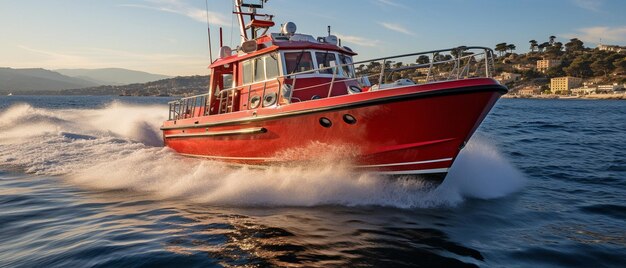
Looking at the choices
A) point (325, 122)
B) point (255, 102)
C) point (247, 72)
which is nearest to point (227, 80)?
point (247, 72)

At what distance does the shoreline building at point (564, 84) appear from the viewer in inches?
4525

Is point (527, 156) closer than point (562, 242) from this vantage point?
No

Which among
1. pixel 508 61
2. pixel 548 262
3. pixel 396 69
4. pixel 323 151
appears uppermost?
pixel 508 61

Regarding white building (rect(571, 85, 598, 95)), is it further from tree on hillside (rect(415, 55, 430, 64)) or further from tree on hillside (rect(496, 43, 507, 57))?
tree on hillside (rect(415, 55, 430, 64))

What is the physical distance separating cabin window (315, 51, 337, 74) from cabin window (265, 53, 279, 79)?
0.97 m

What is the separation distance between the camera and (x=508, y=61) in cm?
15625

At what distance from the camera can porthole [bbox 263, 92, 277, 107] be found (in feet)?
27.4

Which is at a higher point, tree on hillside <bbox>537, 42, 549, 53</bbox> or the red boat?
tree on hillside <bbox>537, 42, 549, 53</bbox>

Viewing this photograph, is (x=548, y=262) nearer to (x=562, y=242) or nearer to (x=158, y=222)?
(x=562, y=242)

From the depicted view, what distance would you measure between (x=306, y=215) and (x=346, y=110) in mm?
1885

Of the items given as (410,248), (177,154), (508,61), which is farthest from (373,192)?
(508,61)

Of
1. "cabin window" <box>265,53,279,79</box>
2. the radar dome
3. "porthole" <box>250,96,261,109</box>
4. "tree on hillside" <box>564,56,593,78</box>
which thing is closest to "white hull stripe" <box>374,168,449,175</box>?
"porthole" <box>250,96,261,109</box>

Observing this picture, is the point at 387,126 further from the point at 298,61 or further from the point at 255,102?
the point at 255,102

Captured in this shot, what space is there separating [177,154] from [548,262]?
33.5ft
